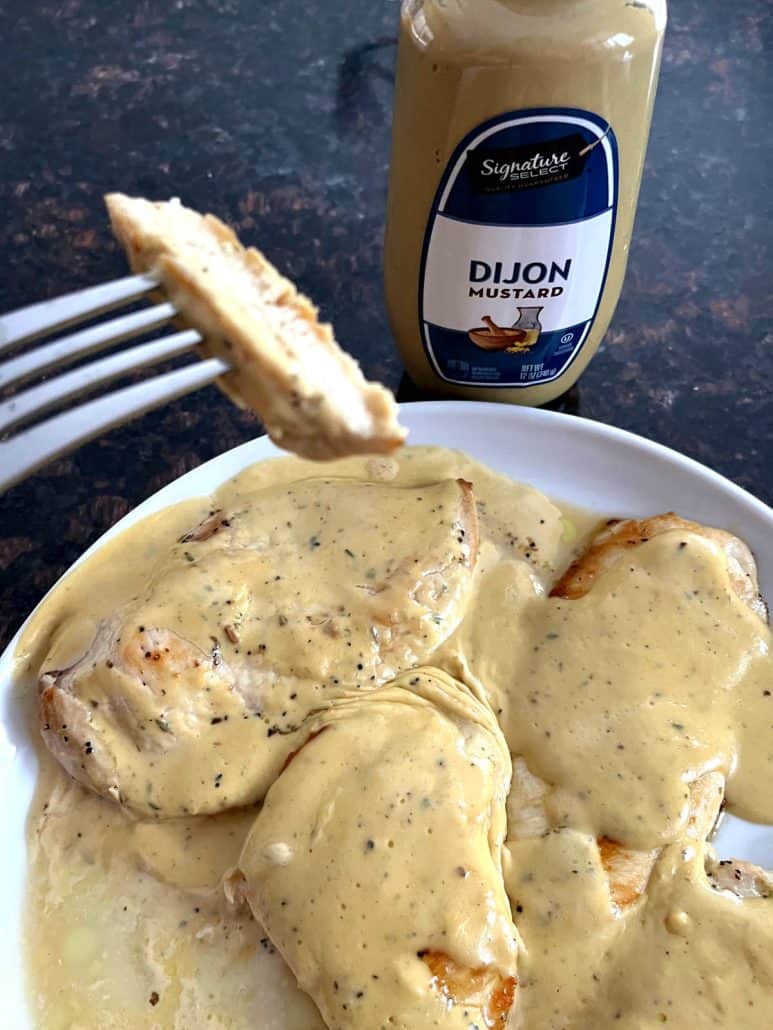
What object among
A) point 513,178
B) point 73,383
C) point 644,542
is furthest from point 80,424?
point 644,542

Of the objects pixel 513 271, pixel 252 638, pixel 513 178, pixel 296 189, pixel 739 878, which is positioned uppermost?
pixel 513 178

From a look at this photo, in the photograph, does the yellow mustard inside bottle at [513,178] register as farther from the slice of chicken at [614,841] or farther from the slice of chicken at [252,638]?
the slice of chicken at [614,841]

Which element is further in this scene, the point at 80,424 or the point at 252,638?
the point at 252,638

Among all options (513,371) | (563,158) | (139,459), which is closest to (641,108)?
(563,158)

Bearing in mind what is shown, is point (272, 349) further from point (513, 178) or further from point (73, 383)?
point (513, 178)

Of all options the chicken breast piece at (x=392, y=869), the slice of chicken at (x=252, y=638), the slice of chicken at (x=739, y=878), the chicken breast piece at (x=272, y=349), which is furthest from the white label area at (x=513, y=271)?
the slice of chicken at (x=739, y=878)

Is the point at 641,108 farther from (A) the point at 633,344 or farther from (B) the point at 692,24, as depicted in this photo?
(B) the point at 692,24
